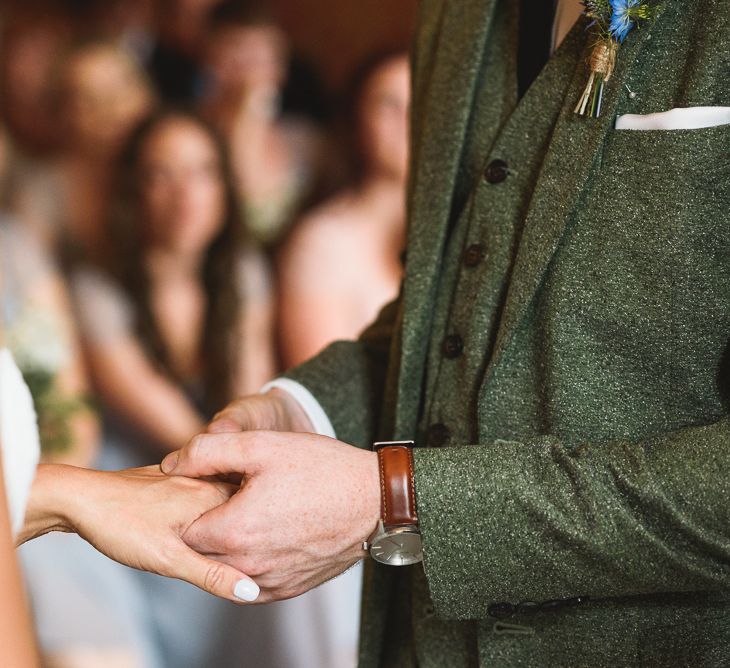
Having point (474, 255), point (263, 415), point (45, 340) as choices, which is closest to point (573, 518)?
point (474, 255)

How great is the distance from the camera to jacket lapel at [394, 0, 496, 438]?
1.22 meters

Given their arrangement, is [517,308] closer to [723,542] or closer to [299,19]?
[723,542]

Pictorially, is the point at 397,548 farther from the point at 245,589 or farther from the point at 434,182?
the point at 434,182

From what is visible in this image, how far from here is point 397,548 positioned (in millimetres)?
1026

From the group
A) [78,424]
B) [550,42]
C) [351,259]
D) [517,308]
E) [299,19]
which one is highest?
[299,19]

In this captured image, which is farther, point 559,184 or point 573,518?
point 559,184

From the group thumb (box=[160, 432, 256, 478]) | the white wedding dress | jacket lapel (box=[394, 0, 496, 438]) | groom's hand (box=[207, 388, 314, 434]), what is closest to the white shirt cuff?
groom's hand (box=[207, 388, 314, 434])

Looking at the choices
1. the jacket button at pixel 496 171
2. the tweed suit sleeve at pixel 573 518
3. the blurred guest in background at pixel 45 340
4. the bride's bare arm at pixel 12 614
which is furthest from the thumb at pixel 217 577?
the blurred guest in background at pixel 45 340

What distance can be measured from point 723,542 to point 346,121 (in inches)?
85.4

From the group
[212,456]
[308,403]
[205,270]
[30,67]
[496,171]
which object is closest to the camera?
[212,456]

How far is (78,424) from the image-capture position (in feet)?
8.91

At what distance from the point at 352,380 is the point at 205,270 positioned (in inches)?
58.8

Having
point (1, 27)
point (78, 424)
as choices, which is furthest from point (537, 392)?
point (1, 27)

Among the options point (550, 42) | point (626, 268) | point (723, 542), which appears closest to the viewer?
point (723, 542)
